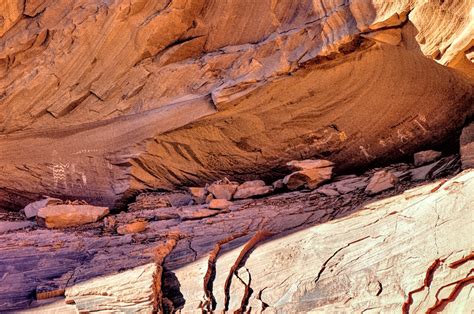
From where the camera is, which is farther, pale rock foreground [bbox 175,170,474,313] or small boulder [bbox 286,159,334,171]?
small boulder [bbox 286,159,334,171]

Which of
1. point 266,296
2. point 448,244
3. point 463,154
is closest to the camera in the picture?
point 448,244

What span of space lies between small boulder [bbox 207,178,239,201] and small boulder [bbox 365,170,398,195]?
1.42 meters

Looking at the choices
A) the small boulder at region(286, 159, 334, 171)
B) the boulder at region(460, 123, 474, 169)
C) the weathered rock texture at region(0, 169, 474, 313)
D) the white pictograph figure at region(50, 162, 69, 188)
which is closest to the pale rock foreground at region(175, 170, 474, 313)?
the weathered rock texture at region(0, 169, 474, 313)

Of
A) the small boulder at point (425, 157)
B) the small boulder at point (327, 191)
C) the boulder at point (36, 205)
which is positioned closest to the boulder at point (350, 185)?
the small boulder at point (327, 191)

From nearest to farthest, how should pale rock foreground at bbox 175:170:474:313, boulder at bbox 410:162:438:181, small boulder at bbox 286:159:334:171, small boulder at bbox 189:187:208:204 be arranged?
pale rock foreground at bbox 175:170:474:313 < boulder at bbox 410:162:438:181 < small boulder at bbox 286:159:334:171 < small boulder at bbox 189:187:208:204

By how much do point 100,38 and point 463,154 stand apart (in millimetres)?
3643

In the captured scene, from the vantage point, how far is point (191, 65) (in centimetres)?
568

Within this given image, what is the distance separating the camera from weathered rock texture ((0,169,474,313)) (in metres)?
3.00

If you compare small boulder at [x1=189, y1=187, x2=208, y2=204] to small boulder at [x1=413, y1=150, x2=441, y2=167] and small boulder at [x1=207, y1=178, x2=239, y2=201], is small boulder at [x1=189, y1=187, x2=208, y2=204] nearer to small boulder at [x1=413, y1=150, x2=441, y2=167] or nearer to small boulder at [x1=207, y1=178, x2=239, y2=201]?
small boulder at [x1=207, y1=178, x2=239, y2=201]

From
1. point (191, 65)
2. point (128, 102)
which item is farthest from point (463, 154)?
point (128, 102)

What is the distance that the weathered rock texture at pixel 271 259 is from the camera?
300 centimetres

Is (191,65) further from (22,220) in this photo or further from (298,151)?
(22,220)

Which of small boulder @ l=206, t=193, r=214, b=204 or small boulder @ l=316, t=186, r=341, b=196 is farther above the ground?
small boulder @ l=206, t=193, r=214, b=204

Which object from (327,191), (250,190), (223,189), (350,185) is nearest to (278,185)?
(250,190)
